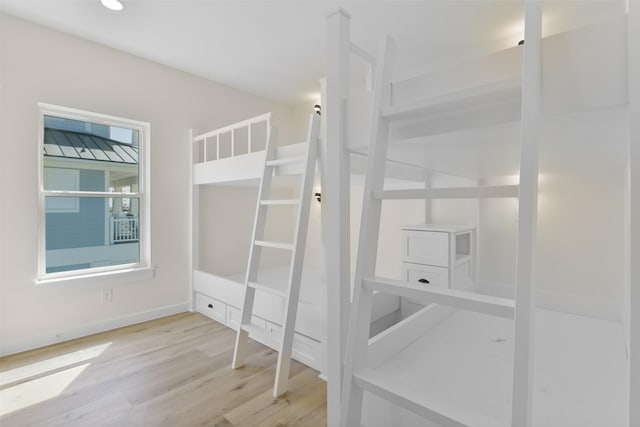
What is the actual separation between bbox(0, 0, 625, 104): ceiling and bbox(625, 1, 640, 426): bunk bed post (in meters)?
1.48

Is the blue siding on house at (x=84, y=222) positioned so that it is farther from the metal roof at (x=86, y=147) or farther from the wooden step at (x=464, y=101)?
the wooden step at (x=464, y=101)

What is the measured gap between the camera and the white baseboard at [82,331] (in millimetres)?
2303

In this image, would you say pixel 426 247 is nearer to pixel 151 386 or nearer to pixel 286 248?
pixel 286 248

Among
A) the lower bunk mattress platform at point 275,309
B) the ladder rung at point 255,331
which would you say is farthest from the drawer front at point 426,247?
the ladder rung at point 255,331

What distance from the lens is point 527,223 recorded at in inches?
29.2

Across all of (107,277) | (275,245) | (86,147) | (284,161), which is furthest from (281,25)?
(107,277)

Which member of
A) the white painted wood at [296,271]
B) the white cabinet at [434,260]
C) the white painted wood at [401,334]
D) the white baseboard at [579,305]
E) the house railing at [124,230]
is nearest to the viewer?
the white painted wood at [401,334]

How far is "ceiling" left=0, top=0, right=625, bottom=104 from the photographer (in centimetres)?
214

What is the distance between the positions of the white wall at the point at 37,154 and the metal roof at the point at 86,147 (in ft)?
0.45

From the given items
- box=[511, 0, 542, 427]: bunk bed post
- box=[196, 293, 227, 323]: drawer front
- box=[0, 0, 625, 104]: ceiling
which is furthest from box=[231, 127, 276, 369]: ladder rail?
box=[511, 0, 542, 427]: bunk bed post

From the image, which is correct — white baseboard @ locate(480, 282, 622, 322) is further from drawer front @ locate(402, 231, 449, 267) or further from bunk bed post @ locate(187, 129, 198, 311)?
bunk bed post @ locate(187, 129, 198, 311)

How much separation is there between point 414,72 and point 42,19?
10.1ft

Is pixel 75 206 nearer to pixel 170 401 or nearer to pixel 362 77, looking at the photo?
pixel 170 401

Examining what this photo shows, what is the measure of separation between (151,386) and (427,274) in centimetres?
203
